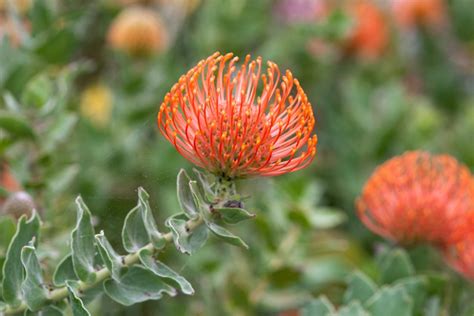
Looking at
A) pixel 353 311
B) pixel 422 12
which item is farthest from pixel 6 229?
pixel 422 12

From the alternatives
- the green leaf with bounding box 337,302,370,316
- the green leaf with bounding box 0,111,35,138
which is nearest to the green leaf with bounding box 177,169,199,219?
the green leaf with bounding box 337,302,370,316

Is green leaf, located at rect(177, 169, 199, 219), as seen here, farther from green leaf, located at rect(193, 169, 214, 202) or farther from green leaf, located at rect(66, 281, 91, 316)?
green leaf, located at rect(66, 281, 91, 316)

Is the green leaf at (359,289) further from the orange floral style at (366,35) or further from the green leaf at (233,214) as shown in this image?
the orange floral style at (366,35)

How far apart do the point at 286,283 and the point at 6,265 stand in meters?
0.83

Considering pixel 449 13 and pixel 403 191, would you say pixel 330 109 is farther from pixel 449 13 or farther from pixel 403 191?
pixel 403 191

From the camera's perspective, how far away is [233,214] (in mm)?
1111

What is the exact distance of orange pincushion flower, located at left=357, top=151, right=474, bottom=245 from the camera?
1.62m

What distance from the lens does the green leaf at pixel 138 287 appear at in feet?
3.76

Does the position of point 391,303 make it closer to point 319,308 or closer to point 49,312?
point 319,308

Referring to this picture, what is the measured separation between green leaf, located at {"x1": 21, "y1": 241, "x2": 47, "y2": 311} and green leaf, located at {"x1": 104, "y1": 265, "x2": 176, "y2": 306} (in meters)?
0.10

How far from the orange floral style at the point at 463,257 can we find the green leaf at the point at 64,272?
77cm

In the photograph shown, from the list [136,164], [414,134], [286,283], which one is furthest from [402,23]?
[286,283]

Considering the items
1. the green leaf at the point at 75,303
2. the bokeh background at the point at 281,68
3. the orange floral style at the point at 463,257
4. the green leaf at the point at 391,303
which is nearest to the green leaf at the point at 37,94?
the bokeh background at the point at 281,68

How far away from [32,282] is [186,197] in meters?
0.23
